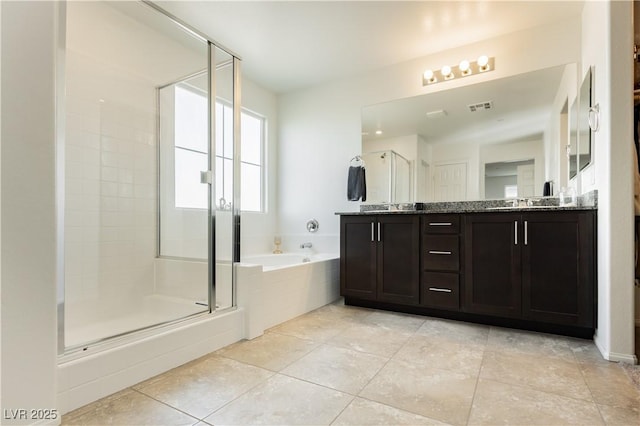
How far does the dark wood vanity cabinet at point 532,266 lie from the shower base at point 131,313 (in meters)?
2.08

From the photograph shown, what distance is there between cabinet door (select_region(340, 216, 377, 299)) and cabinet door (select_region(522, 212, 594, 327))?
1.20 meters

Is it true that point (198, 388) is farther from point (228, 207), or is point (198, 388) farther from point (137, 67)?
point (137, 67)

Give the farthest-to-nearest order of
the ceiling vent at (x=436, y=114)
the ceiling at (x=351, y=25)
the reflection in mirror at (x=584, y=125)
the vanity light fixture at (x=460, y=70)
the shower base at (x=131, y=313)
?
the ceiling vent at (x=436, y=114), the vanity light fixture at (x=460, y=70), the ceiling at (x=351, y=25), the reflection in mirror at (x=584, y=125), the shower base at (x=131, y=313)

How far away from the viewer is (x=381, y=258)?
291 cm

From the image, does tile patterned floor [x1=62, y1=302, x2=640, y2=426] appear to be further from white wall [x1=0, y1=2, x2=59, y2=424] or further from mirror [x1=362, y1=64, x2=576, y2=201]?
mirror [x1=362, y1=64, x2=576, y2=201]

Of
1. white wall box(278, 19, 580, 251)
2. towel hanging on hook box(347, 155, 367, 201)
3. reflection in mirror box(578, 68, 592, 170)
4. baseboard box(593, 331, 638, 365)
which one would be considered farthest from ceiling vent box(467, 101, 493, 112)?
baseboard box(593, 331, 638, 365)

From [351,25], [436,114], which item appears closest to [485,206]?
[436,114]

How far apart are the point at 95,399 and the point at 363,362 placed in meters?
1.33

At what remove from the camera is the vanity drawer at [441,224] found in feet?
8.52

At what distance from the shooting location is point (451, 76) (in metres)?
3.11

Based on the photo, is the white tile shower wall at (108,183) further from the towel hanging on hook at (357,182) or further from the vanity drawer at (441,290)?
the vanity drawer at (441,290)

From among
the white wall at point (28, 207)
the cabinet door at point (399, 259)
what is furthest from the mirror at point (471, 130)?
the white wall at point (28, 207)

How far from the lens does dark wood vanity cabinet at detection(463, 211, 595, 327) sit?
6.96ft

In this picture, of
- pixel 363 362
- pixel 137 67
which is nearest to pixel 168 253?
pixel 137 67
